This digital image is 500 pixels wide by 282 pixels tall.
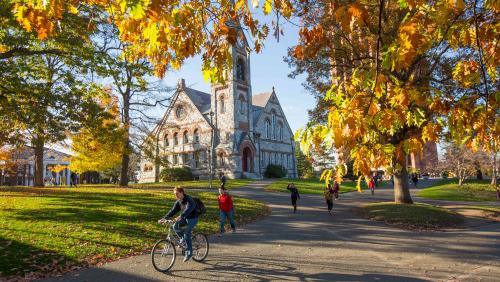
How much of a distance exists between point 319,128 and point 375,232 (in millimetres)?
12205

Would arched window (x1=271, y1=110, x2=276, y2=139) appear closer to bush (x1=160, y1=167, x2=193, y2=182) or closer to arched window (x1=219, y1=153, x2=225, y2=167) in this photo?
arched window (x1=219, y1=153, x2=225, y2=167)

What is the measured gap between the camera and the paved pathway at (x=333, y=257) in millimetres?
8508

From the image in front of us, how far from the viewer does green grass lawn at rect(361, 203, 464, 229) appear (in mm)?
16750

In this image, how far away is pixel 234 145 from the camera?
147ft

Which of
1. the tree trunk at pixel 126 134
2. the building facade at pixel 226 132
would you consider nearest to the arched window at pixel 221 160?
the building facade at pixel 226 132

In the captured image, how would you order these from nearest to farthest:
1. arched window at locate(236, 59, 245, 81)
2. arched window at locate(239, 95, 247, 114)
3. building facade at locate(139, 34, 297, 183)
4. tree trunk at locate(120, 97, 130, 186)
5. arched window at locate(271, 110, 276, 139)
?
tree trunk at locate(120, 97, 130, 186), building facade at locate(139, 34, 297, 183), arched window at locate(239, 95, 247, 114), arched window at locate(236, 59, 245, 81), arched window at locate(271, 110, 276, 139)

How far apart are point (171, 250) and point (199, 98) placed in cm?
4624

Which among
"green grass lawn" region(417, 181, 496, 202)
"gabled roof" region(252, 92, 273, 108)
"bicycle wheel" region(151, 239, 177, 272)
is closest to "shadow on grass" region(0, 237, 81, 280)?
"bicycle wheel" region(151, 239, 177, 272)

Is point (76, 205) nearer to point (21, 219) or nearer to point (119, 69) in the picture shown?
point (21, 219)

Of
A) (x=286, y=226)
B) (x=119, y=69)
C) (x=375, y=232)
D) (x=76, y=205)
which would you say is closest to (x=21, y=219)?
(x=76, y=205)

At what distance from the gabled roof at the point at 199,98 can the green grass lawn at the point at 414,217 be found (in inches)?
1373

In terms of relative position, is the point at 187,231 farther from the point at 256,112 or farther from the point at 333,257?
the point at 256,112

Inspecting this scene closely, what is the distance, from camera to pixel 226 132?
151 feet

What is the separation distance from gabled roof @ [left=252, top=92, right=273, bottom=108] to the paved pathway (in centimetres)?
4004
